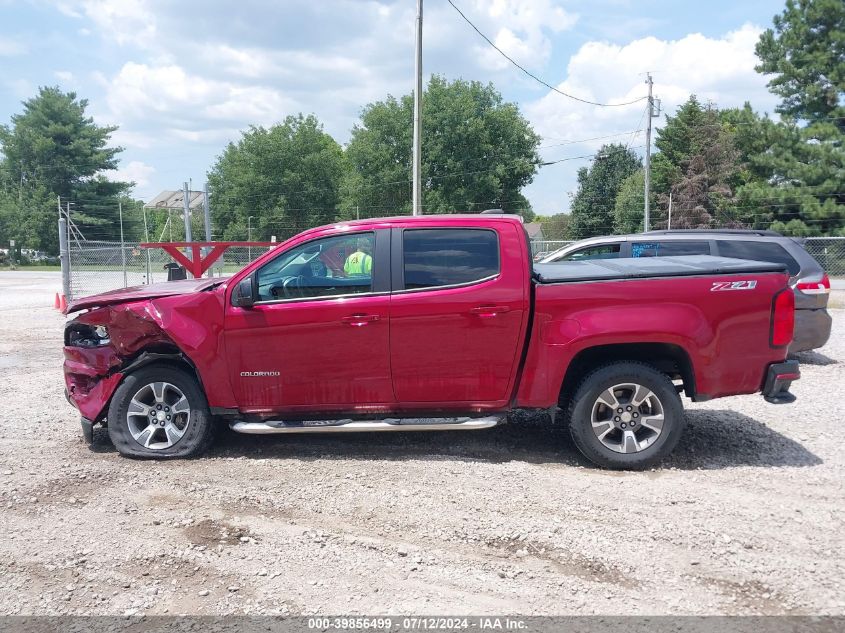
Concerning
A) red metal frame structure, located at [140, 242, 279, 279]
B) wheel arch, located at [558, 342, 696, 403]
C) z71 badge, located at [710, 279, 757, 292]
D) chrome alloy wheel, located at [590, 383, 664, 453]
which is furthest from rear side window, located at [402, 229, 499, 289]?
red metal frame structure, located at [140, 242, 279, 279]

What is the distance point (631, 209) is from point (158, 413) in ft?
171

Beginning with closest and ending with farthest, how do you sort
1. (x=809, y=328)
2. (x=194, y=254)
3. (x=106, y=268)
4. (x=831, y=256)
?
(x=809, y=328) → (x=194, y=254) → (x=106, y=268) → (x=831, y=256)

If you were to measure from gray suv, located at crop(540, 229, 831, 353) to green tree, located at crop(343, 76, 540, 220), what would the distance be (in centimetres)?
4187

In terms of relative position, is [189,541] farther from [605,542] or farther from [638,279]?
[638,279]

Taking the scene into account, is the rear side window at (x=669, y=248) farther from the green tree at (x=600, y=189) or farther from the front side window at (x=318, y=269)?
the green tree at (x=600, y=189)

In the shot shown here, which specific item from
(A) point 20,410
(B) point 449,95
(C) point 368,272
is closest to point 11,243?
(B) point 449,95

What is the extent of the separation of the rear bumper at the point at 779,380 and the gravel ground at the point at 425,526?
1.87 ft

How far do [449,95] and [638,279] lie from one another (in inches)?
1995

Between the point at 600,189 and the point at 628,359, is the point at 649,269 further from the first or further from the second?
the point at 600,189

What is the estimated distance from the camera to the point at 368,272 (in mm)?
5293

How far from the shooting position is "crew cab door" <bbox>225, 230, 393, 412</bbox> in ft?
17.1

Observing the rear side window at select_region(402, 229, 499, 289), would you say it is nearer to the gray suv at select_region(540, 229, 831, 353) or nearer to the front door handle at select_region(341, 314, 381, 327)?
the front door handle at select_region(341, 314, 381, 327)

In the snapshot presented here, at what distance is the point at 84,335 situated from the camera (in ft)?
18.7

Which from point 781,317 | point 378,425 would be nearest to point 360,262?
point 378,425
